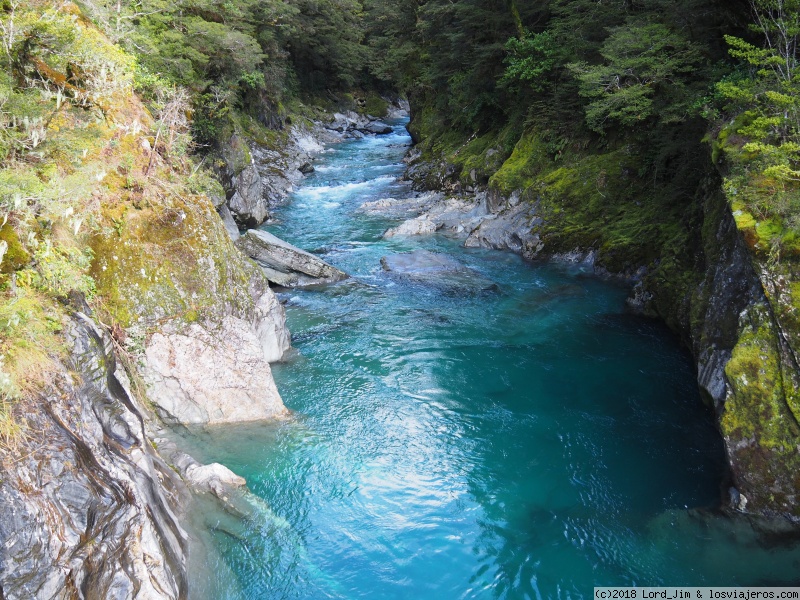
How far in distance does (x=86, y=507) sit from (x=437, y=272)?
482 inches

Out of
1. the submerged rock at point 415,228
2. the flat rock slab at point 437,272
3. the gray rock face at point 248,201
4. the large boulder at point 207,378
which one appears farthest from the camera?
the gray rock face at point 248,201

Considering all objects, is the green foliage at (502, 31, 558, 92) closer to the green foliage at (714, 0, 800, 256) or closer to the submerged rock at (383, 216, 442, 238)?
the submerged rock at (383, 216, 442, 238)

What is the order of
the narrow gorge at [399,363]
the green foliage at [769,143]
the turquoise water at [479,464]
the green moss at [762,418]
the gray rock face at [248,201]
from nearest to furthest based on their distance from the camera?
the narrow gorge at [399,363] → the turquoise water at [479,464] → the green moss at [762,418] → the green foliage at [769,143] → the gray rock face at [248,201]

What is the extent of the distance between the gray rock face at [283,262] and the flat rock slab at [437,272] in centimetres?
209

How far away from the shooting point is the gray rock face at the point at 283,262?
615 inches

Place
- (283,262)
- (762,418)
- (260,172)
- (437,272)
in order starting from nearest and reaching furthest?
1. (762,418)
2. (283,262)
3. (437,272)
4. (260,172)

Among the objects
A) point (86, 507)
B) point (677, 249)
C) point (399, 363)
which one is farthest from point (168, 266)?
point (677, 249)

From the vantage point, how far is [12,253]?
20.3 ft

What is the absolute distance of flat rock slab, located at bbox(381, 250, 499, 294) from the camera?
15.4 m

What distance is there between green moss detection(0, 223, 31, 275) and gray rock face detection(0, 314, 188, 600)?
3.03 ft

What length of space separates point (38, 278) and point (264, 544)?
4.27 meters

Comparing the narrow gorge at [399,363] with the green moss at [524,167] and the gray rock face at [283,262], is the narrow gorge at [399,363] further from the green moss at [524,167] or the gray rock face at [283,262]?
the green moss at [524,167]

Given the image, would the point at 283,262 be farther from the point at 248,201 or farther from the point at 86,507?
the point at 86,507

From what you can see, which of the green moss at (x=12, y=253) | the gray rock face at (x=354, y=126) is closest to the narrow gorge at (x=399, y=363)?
the green moss at (x=12, y=253)
